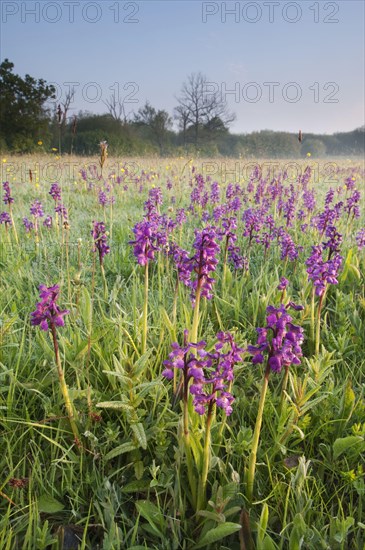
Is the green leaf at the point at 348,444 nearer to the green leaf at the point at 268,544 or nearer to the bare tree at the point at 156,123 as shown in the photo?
the green leaf at the point at 268,544

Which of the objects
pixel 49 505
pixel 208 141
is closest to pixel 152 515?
pixel 49 505

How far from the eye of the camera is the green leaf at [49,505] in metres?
1.64

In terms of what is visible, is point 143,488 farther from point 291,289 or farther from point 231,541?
point 291,289

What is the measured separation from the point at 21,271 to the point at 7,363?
5.26ft

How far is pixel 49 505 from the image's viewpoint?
166 centimetres

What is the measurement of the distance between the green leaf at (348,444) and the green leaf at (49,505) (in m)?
1.22

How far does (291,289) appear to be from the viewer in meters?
3.46

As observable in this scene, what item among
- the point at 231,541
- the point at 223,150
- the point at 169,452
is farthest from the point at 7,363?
the point at 223,150

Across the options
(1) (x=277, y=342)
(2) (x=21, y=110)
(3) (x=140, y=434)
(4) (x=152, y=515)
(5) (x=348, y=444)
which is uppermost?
(2) (x=21, y=110)

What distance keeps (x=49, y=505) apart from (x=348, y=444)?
1326 millimetres

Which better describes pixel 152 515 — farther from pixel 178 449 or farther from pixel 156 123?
pixel 156 123

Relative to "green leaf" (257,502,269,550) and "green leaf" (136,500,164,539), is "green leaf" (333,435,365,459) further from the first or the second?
"green leaf" (136,500,164,539)

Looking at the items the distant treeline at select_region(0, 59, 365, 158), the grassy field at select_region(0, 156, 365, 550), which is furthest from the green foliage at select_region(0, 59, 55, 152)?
the grassy field at select_region(0, 156, 365, 550)

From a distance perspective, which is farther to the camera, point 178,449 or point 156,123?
point 156,123
